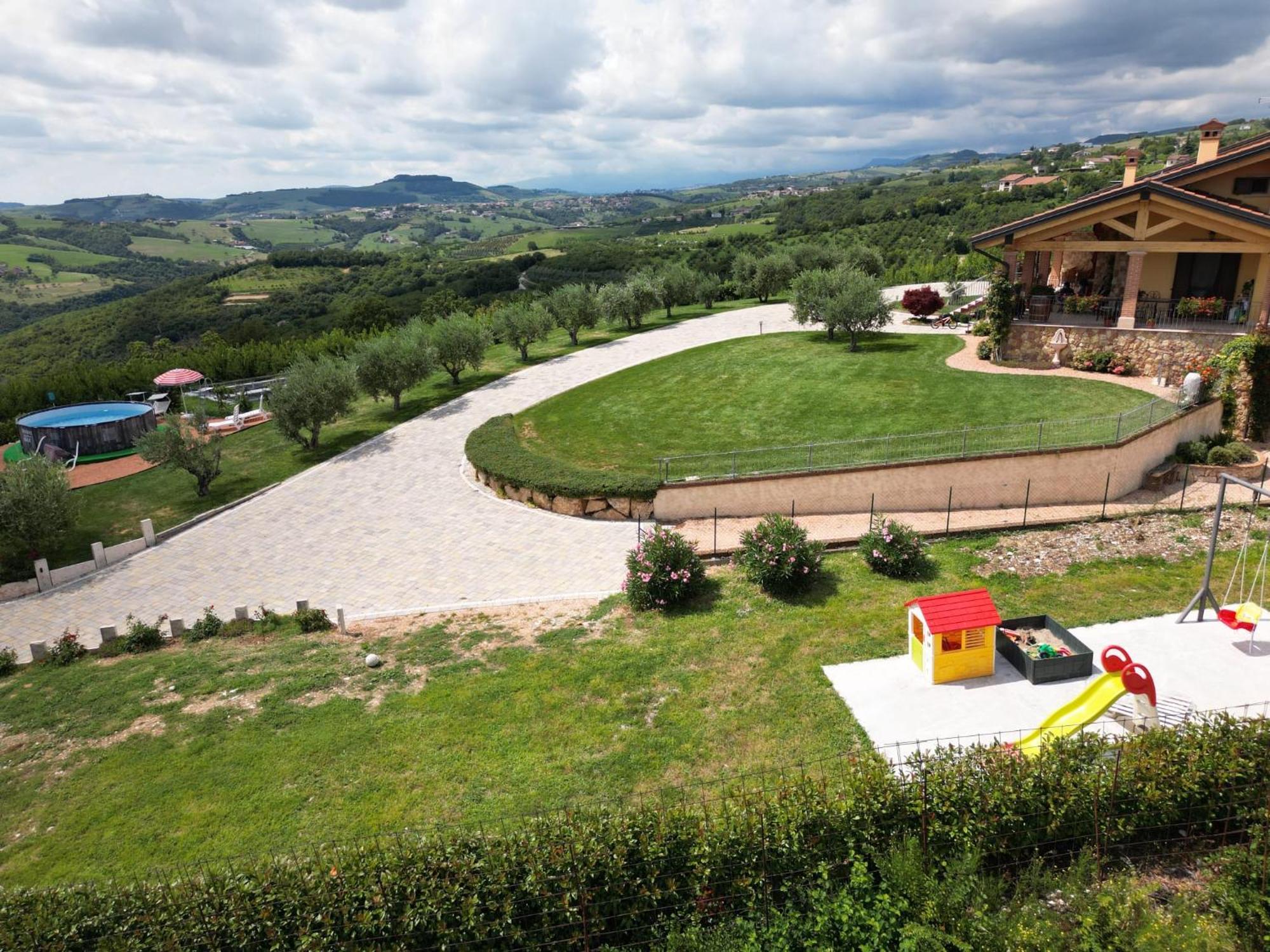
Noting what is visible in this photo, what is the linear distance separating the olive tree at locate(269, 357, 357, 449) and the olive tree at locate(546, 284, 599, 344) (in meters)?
16.1

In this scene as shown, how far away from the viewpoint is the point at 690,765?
34.5 ft

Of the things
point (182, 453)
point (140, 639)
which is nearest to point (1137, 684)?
point (140, 639)

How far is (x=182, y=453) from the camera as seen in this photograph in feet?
→ 82.2

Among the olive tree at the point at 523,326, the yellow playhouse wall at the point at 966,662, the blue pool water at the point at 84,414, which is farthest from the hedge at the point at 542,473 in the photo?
the blue pool water at the point at 84,414

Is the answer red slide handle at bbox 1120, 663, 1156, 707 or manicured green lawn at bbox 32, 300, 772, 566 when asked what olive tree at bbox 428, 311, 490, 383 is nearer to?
manicured green lawn at bbox 32, 300, 772, 566

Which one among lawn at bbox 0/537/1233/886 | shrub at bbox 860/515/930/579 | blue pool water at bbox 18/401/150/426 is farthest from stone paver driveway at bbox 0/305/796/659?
blue pool water at bbox 18/401/150/426

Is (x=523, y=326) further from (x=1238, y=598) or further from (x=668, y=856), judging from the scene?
(x=668, y=856)

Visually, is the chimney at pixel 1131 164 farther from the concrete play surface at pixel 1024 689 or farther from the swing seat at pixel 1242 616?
the concrete play surface at pixel 1024 689

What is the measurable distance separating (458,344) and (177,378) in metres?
15.9

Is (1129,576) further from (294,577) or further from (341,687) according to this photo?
(294,577)

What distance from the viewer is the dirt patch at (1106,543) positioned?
16438mm

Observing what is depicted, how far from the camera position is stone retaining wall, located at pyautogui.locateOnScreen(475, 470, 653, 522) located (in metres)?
21.6

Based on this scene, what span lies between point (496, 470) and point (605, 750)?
14.7 meters

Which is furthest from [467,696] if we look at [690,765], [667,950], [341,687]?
[667,950]
